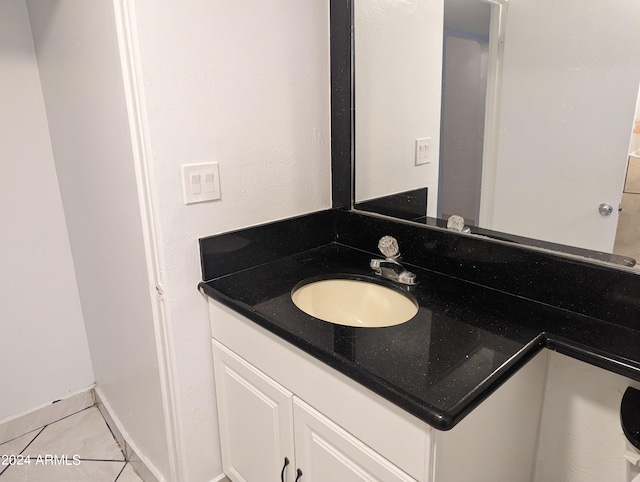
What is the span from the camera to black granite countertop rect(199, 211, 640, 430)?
90 centimetres

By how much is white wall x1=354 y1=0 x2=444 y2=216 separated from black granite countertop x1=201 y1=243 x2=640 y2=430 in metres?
0.39

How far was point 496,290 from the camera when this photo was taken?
4.18 ft

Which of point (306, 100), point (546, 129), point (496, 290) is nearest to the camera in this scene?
point (546, 129)

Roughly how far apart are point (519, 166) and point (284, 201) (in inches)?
28.6

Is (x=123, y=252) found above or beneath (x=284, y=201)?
beneath

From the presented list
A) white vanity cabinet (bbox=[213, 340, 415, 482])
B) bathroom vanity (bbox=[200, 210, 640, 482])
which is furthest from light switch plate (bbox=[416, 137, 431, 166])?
white vanity cabinet (bbox=[213, 340, 415, 482])

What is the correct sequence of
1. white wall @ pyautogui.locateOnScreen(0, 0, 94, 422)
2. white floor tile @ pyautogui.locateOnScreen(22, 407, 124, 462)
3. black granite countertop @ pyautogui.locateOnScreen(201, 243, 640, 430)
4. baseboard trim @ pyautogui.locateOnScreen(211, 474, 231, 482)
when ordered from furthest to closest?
white floor tile @ pyautogui.locateOnScreen(22, 407, 124, 462) < white wall @ pyautogui.locateOnScreen(0, 0, 94, 422) < baseboard trim @ pyautogui.locateOnScreen(211, 474, 231, 482) < black granite countertop @ pyautogui.locateOnScreen(201, 243, 640, 430)

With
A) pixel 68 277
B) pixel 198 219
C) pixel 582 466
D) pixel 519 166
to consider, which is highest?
pixel 519 166

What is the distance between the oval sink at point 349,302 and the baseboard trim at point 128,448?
817 millimetres

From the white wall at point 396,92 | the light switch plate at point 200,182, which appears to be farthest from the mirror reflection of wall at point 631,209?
the light switch plate at point 200,182

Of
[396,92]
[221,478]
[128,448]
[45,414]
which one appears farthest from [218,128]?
[45,414]

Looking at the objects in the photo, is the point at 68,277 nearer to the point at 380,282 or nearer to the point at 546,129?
the point at 380,282

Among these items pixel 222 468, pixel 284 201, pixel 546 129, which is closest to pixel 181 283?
pixel 284 201

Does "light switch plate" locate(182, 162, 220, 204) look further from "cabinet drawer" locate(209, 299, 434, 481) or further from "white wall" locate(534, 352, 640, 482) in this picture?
"white wall" locate(534, 352, 640, 482)
